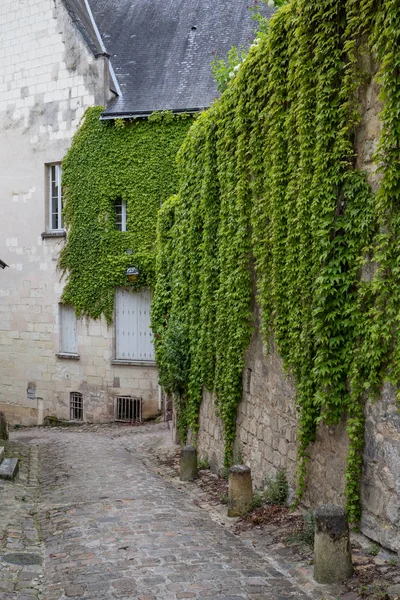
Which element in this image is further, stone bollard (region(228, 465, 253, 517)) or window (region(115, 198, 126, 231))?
window (region(115, 198, 126, 231))

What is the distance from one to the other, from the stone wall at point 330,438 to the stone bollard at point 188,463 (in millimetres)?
1013

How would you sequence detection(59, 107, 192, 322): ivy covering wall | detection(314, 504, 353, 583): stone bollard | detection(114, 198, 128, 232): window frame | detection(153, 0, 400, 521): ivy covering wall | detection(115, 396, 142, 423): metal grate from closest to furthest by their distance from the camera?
detection(314, 504, 353, 583): stone bollard < detection(153, 0, 400, 521): ivy covering wall < detection(59, 107, 192, 322): ivy covering wall < detection(115, 396, 142, 423): metal grate < detection(114, 198, 128, 232): window frame

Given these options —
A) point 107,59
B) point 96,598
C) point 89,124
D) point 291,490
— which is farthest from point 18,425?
point 96,598

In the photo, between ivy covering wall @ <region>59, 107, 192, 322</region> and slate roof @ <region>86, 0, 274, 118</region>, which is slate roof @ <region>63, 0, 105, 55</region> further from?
ivy covering wall @ <region>59, 107, 192, 322</region>

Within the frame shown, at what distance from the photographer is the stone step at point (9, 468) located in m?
9.62

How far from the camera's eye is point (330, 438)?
235 inches

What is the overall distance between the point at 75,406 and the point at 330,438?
42.7ft

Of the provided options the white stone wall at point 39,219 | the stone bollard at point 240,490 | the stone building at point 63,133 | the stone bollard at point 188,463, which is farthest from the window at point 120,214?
the stone bollard at point 240,490

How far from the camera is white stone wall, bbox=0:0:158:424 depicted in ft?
57.4

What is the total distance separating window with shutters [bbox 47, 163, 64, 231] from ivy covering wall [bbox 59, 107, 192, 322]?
43cm

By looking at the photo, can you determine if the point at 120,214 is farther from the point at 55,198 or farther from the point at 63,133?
the point at 63,133

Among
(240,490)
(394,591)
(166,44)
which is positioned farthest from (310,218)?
(166,44)

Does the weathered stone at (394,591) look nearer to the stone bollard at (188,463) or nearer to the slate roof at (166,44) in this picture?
the stone bollard at (188,463)

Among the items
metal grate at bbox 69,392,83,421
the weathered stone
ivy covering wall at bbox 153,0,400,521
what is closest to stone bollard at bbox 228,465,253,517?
ivy covering wall at bbox 153,0,400,521
